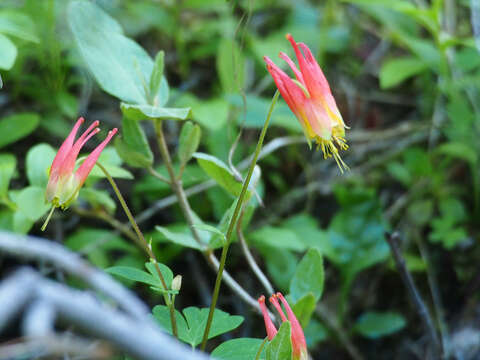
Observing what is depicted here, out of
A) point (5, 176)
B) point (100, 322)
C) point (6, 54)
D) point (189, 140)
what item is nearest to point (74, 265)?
point (100, 322)

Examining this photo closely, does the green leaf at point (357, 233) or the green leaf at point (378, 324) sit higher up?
the green leaf at point (357, 233)

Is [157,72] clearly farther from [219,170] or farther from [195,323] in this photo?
[195,323]

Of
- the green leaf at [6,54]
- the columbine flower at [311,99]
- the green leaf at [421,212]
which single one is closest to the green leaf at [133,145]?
the green leaf at [6,54]

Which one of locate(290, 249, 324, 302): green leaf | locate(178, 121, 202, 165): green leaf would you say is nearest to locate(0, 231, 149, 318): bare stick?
locate(178, 121, 202, 165): green leaf

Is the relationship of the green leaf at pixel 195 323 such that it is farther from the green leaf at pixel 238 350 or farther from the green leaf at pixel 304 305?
the green leaf at pixel 304 305

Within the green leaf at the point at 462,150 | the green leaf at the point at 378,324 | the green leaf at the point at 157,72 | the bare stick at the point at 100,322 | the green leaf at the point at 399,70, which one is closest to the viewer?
the bare stick at the point at 100,322

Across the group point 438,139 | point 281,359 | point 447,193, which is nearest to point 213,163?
point 281,359
